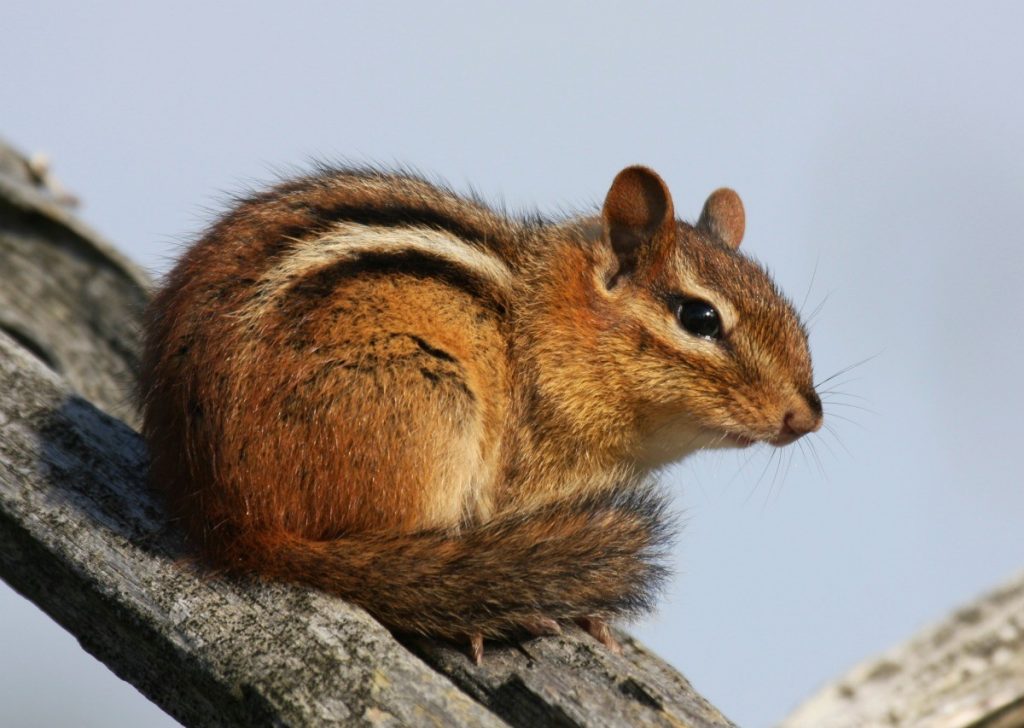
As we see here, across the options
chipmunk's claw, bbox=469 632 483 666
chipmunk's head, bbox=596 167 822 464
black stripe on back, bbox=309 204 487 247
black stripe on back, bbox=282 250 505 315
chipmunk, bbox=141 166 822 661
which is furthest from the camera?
chipmunk's head, bbox=596 167 822 464

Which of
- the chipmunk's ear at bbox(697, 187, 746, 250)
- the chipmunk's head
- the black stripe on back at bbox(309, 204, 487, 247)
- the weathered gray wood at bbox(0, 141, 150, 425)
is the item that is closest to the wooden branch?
the black stripe on back at bbox(309, 204, 487, 247)

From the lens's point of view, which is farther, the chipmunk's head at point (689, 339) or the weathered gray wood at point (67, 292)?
the weathered gray wood at point (67, 292)

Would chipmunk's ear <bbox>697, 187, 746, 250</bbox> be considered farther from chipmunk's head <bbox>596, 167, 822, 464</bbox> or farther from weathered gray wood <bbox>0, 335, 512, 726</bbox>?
weathered gray wood <bbox>0, 335, 512, 726</bbox>

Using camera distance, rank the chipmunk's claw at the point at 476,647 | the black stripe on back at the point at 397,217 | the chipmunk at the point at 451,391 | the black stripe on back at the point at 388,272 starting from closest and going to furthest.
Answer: the chipmunk's claw at the point at 476,647
the chipmunk at the point at 451,391
the black stripe on back at the point at 388,272
the black stripe on back at the point at 397,217

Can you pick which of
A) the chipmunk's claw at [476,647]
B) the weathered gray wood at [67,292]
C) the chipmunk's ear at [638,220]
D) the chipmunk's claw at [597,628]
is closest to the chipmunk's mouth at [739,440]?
the chipmunk's ear at [638,220]

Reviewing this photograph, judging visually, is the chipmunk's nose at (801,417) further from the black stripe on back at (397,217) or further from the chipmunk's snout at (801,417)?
the black stripe on back at (397,217)

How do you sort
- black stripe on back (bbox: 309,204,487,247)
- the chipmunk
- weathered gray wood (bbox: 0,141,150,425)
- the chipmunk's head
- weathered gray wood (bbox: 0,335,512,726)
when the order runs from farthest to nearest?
1. weathered gray wood (bbox: 0,141,150,425)
2. the chipmunk's head
3. black stripe on back (bbox: 309,204,487,247)
4. the chipmunk
5. weathered gray wood (bbox: 0,335,512,726)

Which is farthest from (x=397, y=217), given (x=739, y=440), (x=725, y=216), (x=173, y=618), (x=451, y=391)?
(x=725, y=216)

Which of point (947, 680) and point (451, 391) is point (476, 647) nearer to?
point (451, 391)
